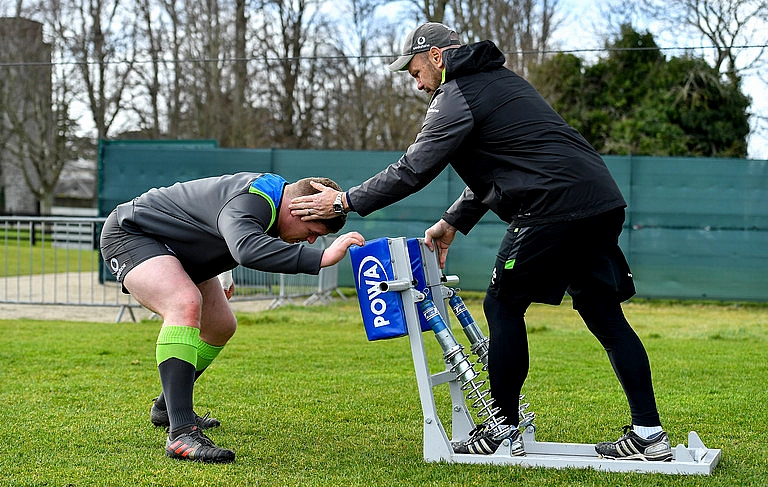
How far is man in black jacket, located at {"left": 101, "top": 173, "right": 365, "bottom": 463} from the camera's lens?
411 centimetres

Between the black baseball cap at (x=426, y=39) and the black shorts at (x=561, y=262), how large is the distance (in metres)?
0.89

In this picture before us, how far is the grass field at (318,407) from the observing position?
4004 mm

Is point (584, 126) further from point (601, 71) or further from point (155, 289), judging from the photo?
point (155, 289)

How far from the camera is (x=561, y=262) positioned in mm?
4070

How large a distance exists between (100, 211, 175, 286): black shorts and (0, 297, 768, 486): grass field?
2.89 feet

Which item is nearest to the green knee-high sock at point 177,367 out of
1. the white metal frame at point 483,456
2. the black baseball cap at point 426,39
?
the white metal frame at point 483,456

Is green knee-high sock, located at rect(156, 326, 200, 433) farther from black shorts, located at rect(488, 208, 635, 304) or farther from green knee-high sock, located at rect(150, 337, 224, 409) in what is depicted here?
black shorts, located at rect(488, 208, 635, 304)

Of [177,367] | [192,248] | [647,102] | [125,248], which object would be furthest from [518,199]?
[647,102]

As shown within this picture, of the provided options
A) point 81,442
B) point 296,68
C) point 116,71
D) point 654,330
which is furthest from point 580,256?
point 116,71

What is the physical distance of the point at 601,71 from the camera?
2700 centimetres

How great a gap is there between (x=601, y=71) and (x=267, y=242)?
24415 mm

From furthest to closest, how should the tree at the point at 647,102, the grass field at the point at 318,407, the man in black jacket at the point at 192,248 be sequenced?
1. the tree at the point at 647,102
2. the man in black jacket at the point at 192,248
3. the grass field at the point at 318,407

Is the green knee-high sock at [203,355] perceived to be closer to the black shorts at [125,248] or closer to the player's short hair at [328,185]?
the black shorts at [125,248]

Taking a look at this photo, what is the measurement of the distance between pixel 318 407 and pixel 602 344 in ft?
6.80
